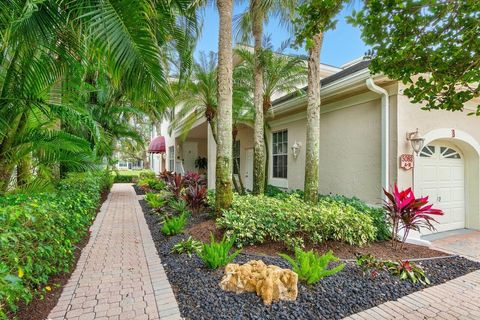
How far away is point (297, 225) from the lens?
563cm

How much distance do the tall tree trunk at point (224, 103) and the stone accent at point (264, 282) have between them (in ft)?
9.35

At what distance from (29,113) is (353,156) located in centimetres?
847

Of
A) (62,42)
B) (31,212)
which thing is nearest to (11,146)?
(62,42)

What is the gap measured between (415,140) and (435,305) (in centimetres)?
453

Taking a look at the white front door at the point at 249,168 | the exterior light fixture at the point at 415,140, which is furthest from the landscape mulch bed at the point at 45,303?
the white front door at the point at 249,168

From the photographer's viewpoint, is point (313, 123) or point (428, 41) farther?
point (313, 123)

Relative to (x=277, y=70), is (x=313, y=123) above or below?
below

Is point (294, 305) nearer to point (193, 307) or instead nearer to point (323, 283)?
point (323, 283)

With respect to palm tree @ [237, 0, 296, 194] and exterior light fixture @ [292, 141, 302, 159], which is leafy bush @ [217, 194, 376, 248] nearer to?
palm tree @ [237, 0, 296, 194]

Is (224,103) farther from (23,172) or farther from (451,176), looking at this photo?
(451,176)

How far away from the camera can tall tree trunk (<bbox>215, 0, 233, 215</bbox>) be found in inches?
253

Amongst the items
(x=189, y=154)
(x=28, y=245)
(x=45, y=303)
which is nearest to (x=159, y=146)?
(x=189, y=154)

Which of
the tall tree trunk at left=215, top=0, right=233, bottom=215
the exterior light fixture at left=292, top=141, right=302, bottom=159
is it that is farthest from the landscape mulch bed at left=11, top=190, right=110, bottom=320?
the exterior light fixture at left=292, top=141, right=302, bottom=159

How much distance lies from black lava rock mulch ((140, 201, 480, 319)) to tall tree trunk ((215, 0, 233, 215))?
2101mm
